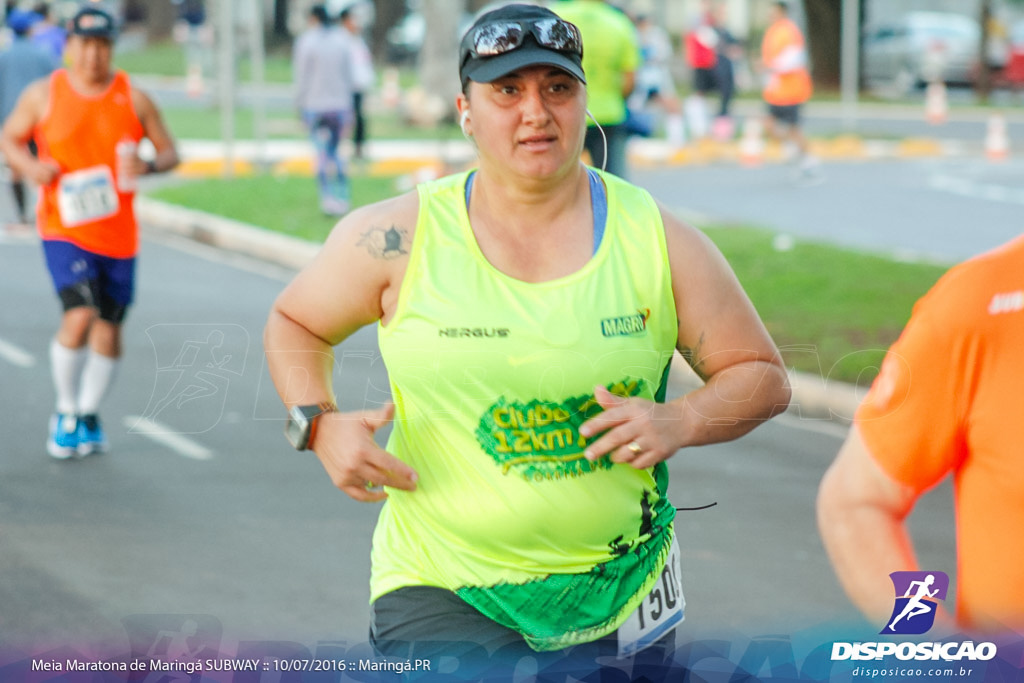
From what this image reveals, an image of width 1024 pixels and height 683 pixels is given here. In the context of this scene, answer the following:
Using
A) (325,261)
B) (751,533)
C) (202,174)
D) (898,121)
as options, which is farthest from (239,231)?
(898,121)

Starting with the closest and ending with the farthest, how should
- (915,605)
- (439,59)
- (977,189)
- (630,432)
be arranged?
1. (915,605)
2. (630,432)
3. (977,189)
4. (439,59)

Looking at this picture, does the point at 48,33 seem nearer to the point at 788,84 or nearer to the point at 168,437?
the point at 788,84

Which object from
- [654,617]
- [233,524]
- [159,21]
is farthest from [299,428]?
[159,21]

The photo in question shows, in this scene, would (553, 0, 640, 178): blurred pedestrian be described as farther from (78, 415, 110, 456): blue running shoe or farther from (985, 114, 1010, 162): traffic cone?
(985, 114, 1010, 162): traffic cone

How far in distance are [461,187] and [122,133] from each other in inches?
184

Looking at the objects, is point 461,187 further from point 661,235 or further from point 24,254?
point 24,254

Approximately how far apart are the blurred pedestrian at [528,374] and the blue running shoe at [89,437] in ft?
14.7

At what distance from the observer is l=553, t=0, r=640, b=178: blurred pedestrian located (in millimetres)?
10844

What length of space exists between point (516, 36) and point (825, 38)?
36085mm

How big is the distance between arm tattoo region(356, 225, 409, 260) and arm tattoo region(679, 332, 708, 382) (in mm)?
583

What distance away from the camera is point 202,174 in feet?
65.7

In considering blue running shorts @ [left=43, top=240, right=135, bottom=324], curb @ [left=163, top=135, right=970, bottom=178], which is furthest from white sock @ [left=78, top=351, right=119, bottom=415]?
curb @ [left=163, top=135, right=970, bottom=178]

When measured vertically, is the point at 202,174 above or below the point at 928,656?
below

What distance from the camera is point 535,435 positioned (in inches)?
115
